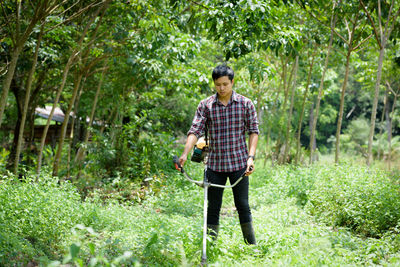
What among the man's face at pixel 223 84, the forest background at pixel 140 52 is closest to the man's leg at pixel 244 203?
the man's face at pixel 223 84

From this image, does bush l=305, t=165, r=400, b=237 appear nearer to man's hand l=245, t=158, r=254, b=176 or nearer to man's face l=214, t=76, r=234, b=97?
man's hand l=245, t=158, r=254, b=176

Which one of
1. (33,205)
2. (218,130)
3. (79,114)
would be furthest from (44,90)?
(218,130)

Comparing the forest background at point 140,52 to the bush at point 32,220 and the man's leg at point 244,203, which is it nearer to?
the bush at point 32,220

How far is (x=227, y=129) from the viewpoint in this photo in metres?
3.82

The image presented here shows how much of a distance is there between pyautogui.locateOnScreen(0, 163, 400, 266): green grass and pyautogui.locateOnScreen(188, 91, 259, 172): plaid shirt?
0.70 metres

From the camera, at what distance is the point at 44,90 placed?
11281 mm

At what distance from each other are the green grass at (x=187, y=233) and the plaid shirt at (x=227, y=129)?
27.6 inches

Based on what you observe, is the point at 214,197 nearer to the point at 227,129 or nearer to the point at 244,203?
the point at 244,203

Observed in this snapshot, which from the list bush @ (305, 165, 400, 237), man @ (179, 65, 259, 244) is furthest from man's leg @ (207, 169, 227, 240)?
bush @ (305, 165, 400, 237)

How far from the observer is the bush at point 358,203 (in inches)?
193

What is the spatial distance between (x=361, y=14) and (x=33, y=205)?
686 cm

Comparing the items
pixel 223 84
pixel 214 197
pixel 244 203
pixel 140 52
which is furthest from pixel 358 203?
pixel 140 52

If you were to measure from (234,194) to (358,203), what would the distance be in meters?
2.16

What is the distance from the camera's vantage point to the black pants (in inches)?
151
